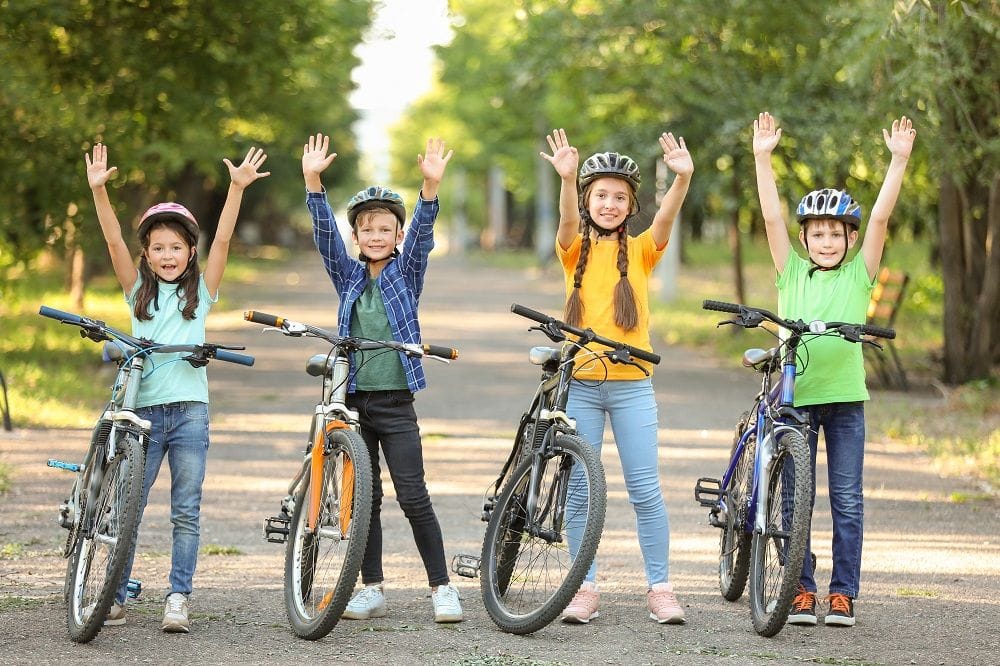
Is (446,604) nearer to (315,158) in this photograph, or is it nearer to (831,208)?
(315,158)

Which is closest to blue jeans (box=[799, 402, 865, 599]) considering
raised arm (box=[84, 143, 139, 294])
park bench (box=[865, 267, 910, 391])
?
raised arm (box=[84, 143, 139, 294])

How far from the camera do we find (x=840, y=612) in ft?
20.8

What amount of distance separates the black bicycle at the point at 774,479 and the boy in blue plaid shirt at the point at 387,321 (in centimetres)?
123

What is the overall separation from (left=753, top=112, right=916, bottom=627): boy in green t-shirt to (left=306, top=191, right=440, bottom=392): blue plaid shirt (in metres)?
1.41

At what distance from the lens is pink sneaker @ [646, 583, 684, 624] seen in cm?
631

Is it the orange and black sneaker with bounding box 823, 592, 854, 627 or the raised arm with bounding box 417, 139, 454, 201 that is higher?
the raised arm with bounding box 417, 139, 454, 201

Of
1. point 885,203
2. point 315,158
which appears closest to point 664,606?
point 885,203

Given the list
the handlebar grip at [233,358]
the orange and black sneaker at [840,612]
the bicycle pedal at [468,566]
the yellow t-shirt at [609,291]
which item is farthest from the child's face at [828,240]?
the handlebar grip at [233,358]

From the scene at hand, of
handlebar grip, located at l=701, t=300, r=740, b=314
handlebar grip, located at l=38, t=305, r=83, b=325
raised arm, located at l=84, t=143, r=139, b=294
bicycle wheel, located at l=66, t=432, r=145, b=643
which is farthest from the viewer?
raised arm, located at l=84, t=143, r=139, b=294

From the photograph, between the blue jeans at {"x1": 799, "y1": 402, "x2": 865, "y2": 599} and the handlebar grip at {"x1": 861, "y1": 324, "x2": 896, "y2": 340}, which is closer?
the handlebar grip at {"x1": 861, "y1": 324, "x2": 896, "y2": 340}

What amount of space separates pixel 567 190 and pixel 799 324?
1.09 metres

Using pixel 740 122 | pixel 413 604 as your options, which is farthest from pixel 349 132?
pixel 413 604

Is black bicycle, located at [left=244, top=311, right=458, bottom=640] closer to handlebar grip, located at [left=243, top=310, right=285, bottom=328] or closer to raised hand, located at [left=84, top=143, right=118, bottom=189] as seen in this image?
handlebar grip, located at [left=243, top=310, right=285, bottom=328]

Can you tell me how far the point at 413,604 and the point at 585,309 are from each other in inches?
59.0
